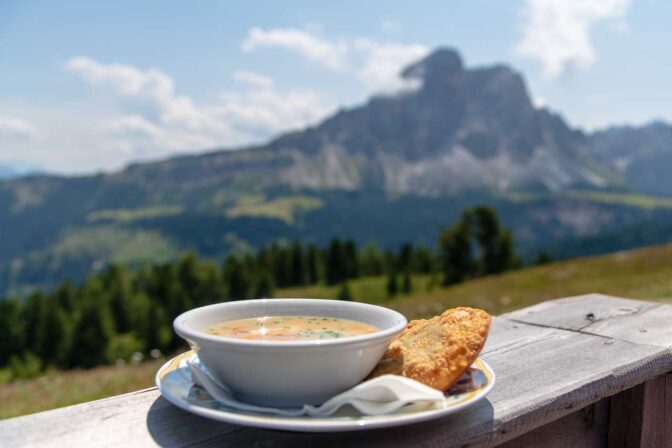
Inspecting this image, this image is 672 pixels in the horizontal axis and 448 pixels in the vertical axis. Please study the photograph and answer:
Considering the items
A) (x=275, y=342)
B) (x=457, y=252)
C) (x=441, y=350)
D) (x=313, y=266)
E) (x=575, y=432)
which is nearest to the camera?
(x=275, y=342)

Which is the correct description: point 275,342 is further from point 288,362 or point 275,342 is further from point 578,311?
point 578,311

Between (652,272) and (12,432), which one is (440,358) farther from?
(652,272)

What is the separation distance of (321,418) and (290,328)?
0.50m

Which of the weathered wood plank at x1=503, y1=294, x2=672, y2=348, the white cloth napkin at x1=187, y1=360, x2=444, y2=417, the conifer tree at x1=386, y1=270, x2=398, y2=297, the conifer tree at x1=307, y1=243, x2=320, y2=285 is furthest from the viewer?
the conifer tree at x1=307, y1=243, x2=320, y2=285

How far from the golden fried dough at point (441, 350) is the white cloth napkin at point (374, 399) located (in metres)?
0.16

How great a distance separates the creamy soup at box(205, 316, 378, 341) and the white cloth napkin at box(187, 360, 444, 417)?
0.87 ft

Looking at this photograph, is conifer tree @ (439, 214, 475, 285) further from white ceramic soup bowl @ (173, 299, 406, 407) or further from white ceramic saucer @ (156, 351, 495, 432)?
white ceramic soup bowl @ (173, 299, 406, 407)

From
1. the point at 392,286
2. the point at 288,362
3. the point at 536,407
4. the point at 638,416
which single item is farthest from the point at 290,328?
the point at 392,286

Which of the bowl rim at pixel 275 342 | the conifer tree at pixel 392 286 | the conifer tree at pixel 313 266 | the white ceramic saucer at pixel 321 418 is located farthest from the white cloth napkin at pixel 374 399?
the conifer tree at pixel 313 266

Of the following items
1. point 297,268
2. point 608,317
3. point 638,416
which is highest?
point 608,317

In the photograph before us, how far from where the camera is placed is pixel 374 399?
1.95m

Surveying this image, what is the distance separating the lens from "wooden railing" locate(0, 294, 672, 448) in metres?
1.96

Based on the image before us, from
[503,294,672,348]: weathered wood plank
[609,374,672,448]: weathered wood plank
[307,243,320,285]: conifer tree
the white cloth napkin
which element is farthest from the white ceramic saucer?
[307,243,320,285]: conifer tree

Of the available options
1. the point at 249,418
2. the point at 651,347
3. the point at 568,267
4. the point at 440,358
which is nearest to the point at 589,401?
the point at 651,347
